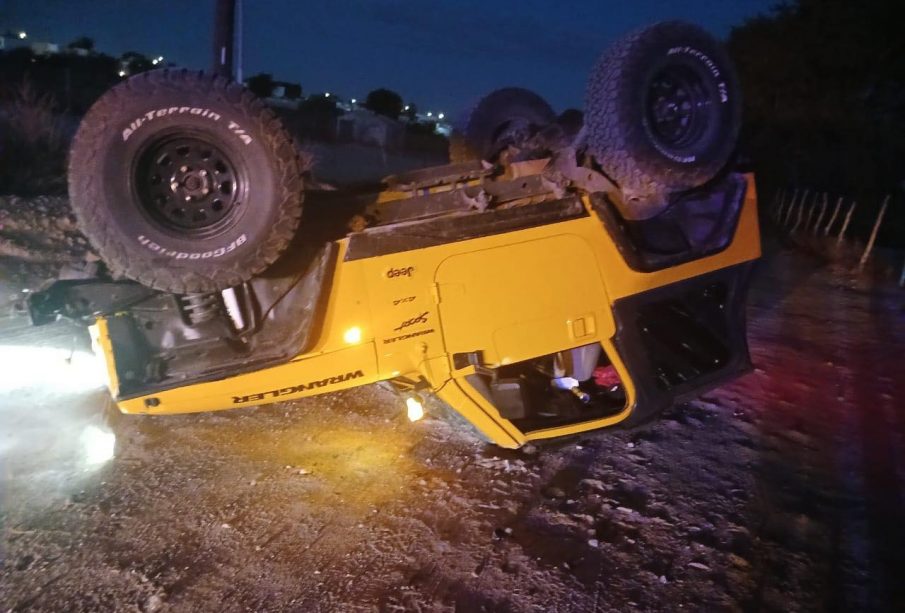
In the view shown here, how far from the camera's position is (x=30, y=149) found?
33.3 ft

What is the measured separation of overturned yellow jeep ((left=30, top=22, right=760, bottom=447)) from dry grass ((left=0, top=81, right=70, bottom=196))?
7146 mm

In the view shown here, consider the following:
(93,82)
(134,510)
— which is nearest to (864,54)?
(134,510)

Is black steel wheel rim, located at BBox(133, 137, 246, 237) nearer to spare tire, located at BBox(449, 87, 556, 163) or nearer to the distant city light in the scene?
the distant city light

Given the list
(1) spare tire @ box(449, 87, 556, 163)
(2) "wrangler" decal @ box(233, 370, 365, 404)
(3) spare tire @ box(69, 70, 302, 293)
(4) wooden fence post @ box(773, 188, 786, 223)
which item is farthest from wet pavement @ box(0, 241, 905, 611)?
(4) wooden fence post @ box(773, 188, 786, 223)

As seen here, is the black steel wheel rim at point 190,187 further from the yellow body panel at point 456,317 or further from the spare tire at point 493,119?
the spare tire at point 493,119

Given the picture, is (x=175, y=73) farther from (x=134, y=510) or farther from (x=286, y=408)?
(x=286, y=408)

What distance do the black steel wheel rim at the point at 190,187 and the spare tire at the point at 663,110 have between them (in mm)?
1982

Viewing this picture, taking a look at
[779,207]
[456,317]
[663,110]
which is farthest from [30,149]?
[779,207]

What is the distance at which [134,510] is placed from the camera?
12.6 feet

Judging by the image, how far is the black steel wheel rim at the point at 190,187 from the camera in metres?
3.20

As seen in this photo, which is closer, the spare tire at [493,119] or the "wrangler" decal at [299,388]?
the "wrangler" decal at [299,388]

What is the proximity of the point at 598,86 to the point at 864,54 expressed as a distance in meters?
22.8

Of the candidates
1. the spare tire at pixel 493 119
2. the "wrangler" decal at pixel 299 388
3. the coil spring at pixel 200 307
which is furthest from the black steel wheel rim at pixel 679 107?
the coil spring at pixel 200 307

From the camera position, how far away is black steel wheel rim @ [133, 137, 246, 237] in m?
3.20
